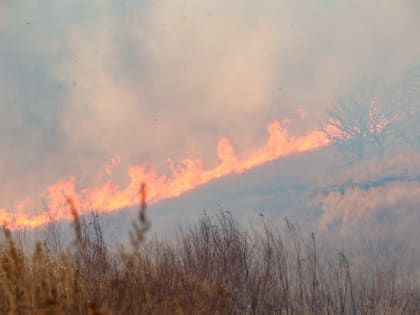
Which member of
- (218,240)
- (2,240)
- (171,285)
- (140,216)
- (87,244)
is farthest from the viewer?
(218,240)

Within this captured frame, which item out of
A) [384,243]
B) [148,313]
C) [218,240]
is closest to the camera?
[148,313]

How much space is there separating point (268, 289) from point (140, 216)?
29.2 ft

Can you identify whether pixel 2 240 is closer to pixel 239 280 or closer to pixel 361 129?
pixel 239 280

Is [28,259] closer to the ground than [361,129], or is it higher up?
closer to the ground

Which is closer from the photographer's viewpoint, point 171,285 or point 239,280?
point 171,285

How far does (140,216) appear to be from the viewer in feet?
10.5

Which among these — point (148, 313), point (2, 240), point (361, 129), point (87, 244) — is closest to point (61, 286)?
point (148, 313)

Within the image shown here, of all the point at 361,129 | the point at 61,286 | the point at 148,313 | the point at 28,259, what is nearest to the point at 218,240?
the point at 28,259

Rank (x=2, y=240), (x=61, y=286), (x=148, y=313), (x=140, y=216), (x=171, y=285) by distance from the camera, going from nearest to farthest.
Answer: (x=140, y=216) → (x=61, y=286) → (x=148, y=313) → (x=171, y=285) → (x=2, y=240)

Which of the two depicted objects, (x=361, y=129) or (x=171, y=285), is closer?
(x=171, y=285)

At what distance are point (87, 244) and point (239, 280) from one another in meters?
3.05

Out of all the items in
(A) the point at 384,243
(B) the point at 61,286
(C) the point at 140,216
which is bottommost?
(A) the point at 384,243

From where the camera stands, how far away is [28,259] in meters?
7.80

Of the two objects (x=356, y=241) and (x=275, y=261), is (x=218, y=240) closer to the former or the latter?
(x=275, y=261)
